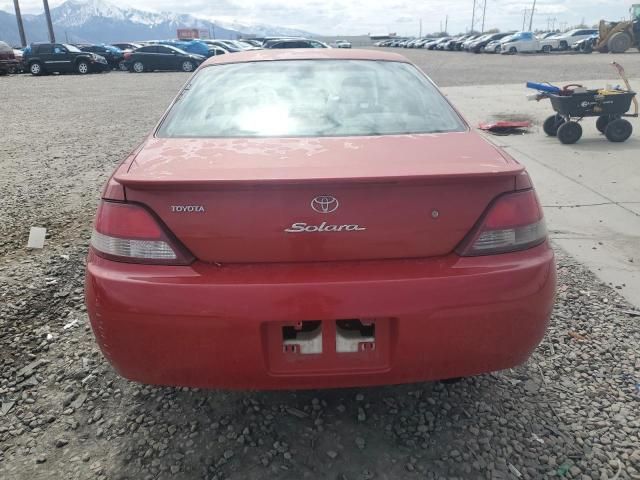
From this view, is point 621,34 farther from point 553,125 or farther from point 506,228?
point 506,228

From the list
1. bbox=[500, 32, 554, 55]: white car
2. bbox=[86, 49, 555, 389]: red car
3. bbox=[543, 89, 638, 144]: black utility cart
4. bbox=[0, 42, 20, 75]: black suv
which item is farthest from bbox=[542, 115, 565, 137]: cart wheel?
bbox=[500, 32, 554, 55]: white car

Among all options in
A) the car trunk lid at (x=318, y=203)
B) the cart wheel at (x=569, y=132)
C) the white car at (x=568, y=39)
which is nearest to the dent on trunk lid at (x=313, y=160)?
the car trunk lid at (x=318, y=203)

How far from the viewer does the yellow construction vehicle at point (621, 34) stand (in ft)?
92.1

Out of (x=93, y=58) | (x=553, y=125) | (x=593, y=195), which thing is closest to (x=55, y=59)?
(x=93, y=58)

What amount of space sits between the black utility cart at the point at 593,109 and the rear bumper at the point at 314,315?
5936 millimetres

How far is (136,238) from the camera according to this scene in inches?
68.2

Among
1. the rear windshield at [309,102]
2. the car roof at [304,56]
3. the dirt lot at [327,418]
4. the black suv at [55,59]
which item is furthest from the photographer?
the black suv at [55,59]

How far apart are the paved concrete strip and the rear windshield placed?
185 centimetres

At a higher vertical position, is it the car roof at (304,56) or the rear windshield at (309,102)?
the car roof at (304,56)

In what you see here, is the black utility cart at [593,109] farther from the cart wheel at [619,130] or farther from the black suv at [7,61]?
the black suv at [7,61]

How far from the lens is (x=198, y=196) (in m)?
1.67

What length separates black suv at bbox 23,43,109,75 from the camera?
85.2ft

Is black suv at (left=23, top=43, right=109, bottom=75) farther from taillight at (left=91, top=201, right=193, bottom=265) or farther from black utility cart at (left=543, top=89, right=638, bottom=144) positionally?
taillight at (left=91, top=201, right=193, bottom=265)

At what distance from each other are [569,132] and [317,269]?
6.60m
